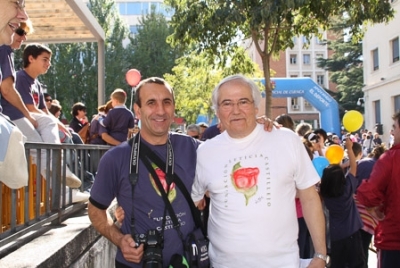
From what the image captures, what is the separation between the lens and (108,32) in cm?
3897

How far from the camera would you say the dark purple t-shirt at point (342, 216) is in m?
5.27

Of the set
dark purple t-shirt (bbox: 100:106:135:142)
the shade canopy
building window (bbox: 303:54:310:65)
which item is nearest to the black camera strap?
dark purple t-shirt (bbox: 100:106:135:142)

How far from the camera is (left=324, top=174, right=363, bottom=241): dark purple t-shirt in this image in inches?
207

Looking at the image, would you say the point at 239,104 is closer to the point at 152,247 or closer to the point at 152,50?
the point at 152,247

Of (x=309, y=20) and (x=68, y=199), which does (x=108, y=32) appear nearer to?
(x=309, y=20)

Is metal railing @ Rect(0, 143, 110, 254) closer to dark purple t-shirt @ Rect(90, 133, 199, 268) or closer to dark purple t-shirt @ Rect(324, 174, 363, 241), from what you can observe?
dark purple t-shirt @ Rect(90, 133, 199, 268)

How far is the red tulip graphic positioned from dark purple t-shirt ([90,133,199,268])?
0.28m

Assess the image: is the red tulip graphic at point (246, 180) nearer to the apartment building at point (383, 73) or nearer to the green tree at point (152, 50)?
the apartment building at point (383, 73)

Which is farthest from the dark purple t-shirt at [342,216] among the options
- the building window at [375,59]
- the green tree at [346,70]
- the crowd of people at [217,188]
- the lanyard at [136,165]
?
the green tree at [346,70]

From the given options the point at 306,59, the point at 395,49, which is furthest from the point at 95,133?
the point at 306,59

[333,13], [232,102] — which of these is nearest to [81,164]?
[232,102]

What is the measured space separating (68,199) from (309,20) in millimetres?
8042

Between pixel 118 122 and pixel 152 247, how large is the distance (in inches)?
201

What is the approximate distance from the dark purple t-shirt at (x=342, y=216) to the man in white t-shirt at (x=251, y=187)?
7.84 feet
